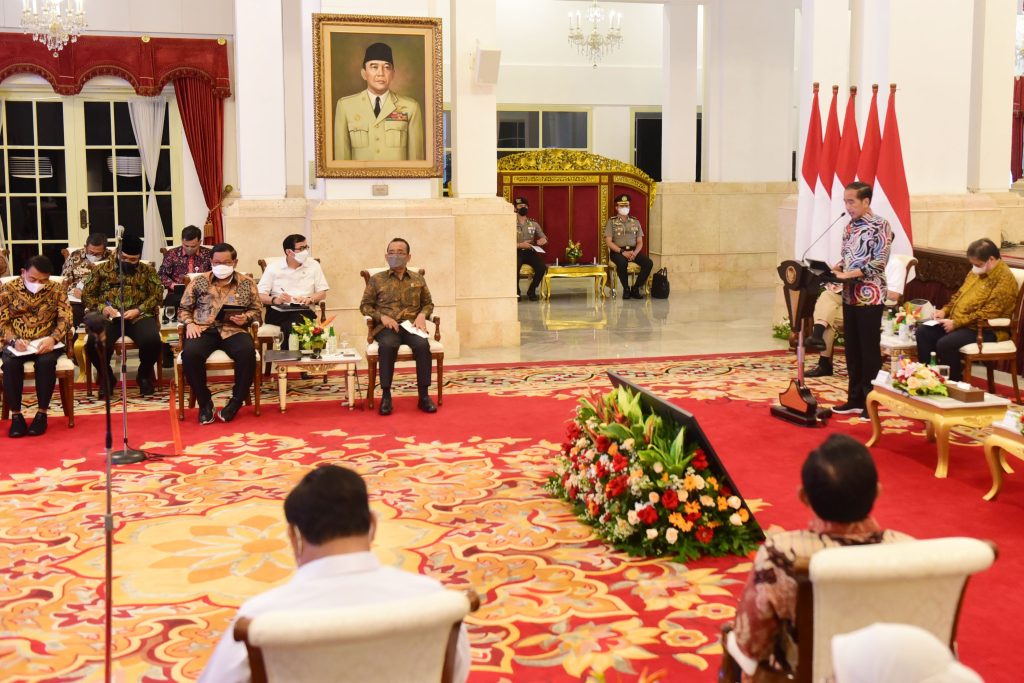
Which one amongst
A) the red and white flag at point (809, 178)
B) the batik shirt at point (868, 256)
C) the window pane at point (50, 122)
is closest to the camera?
the batik shirt at point (868, 256)

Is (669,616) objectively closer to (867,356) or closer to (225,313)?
(867,356)

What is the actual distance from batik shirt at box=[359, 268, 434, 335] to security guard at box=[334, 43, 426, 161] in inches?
79.1

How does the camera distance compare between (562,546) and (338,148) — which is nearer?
(562,546)

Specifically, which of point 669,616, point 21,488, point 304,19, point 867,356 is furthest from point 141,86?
point 669,616

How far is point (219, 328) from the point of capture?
8875mm

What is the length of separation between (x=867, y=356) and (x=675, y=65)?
9986 mm

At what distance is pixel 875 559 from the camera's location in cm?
277

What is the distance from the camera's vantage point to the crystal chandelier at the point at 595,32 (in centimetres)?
1938

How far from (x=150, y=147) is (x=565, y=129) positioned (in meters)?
8.31

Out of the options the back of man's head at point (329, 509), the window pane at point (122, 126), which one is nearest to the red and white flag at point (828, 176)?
the window pane at point (122, 126)

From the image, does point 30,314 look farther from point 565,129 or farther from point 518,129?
point 565,129

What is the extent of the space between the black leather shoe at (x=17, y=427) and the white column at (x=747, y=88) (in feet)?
38.9

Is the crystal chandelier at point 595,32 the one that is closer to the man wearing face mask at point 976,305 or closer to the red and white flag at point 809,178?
the red and white flag at point 809,178

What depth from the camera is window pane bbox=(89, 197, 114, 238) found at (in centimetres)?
1495
